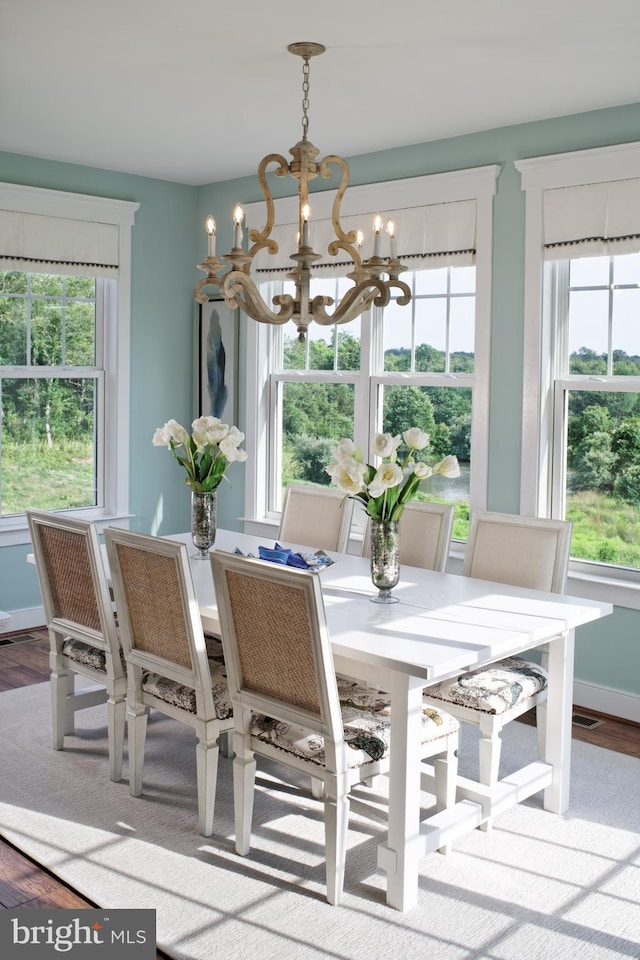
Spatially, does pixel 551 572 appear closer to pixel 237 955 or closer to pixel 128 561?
pixel 128 561

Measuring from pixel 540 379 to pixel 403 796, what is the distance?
95.3 inches

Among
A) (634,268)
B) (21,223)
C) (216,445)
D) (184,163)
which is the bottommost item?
(216,445)

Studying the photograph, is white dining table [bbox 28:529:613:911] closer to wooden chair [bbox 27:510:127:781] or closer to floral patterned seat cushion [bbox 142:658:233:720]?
floral patterned seat cushion [bbox 142:658:233:720]

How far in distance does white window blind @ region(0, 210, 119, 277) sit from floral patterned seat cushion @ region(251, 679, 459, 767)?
136 inches

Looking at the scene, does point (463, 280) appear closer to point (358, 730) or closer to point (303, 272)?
point (303, 272)

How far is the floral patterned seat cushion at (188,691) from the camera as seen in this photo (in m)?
3.09

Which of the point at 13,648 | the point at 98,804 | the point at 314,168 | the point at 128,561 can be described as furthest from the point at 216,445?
the point at 13,648

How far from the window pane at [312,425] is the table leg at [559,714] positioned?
249 centimetres

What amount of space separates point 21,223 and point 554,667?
3838 mm

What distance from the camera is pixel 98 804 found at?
10.8 ft

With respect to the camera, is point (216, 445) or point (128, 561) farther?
point (216, 445)

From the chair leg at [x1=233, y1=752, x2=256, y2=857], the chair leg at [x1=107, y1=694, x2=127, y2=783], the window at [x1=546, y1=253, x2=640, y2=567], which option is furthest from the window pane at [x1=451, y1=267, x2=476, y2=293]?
the chair leg at [x1=233, y1=752, x2=256, y2=857]

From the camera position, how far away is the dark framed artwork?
Result: 6.02 m

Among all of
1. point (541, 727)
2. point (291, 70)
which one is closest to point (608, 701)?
point (541, 727)
